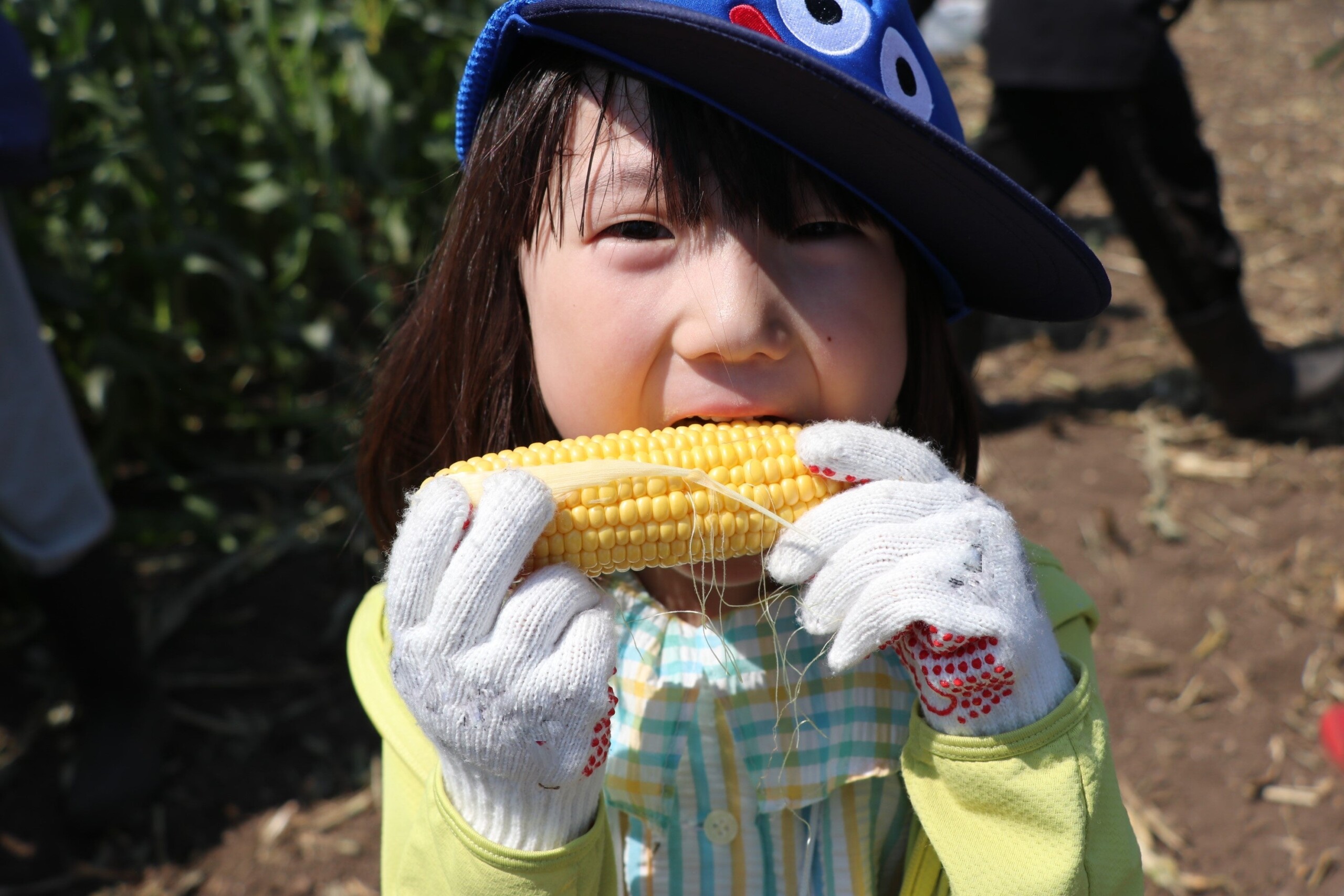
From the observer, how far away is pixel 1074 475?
14.2 feet

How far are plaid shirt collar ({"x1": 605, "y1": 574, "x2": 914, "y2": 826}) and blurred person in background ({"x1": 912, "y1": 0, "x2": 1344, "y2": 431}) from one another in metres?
2.86

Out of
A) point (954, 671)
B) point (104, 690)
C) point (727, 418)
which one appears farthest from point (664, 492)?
point (104, 690)

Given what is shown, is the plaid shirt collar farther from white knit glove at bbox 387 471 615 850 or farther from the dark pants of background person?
the dark pants of background person

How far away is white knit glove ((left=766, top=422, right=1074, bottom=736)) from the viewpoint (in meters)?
1.17

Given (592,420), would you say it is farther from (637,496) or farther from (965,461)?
(965,461)

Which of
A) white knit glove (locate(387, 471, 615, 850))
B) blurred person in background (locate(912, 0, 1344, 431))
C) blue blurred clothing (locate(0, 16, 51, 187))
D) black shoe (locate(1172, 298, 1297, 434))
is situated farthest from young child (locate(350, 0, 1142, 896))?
black shoe (locate(1172, 298, 1297, 434))

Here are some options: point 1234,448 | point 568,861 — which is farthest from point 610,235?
point 1234,448

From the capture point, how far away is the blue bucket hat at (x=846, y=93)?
1.19m

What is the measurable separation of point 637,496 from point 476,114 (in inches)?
23.9

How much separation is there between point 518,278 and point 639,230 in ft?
0.83

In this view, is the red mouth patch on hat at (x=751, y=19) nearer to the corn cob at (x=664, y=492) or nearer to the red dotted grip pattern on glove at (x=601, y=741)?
the corn cob at (x=664, y=492)

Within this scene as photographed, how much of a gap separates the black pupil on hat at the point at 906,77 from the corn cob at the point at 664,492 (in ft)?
1.46

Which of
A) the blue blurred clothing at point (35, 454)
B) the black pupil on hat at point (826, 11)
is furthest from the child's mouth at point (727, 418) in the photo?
the blue blurred clothing at point (35, 454)

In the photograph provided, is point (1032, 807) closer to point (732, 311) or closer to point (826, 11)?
point (732, 311)
